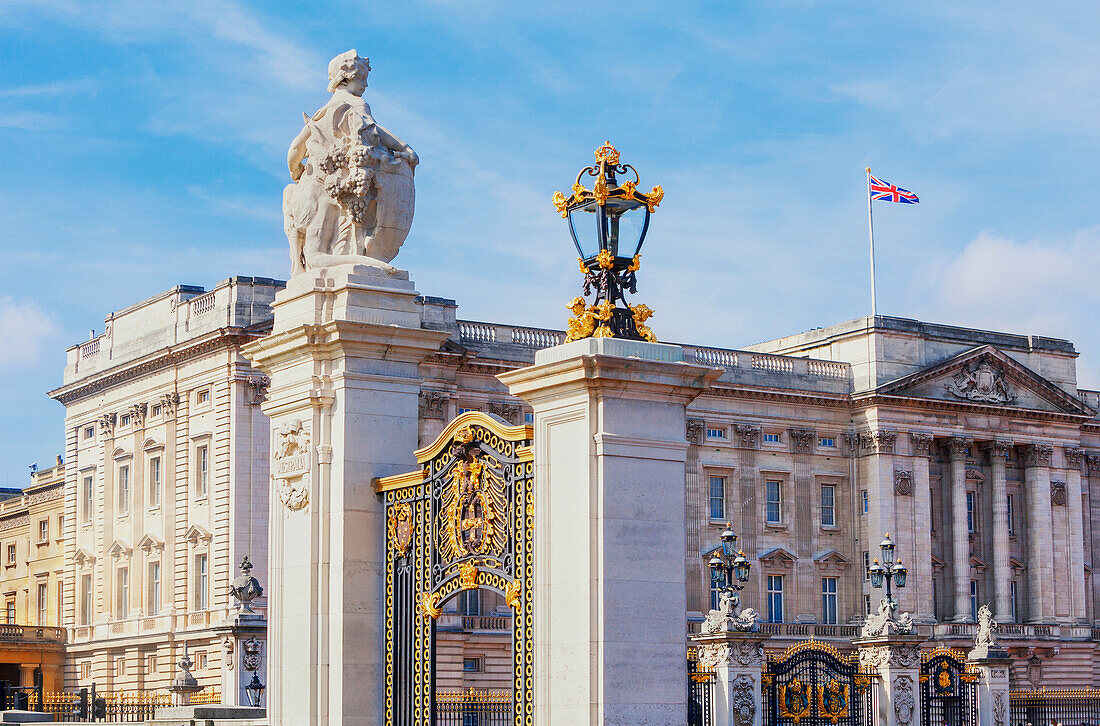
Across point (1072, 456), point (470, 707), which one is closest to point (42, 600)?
point (1072, 456)

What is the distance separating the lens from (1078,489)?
85.0m

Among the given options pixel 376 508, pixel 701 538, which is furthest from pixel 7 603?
pixel 376 508

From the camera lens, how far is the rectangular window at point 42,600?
276ft

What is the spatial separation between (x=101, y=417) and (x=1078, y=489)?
42.6 m

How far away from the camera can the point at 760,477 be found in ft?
257

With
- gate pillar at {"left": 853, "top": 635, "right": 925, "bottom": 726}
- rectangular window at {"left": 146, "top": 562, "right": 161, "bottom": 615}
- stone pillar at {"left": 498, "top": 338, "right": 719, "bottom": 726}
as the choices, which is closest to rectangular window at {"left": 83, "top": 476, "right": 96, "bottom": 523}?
rectangular window at {"left": 146, "top": 562, "right": 161, "bottom": 615}

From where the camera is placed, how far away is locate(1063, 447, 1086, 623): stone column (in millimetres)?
83562

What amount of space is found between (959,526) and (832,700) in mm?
61287

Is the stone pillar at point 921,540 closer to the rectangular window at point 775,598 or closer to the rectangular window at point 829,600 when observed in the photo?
the rectangular window at point 829,600

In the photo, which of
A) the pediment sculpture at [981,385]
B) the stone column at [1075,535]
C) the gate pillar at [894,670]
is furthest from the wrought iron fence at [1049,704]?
the stone column at [1075,535]

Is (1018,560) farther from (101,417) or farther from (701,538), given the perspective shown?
(101,417)

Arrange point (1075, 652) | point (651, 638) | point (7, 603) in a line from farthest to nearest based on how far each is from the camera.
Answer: point (7, 603) < point (1075, 652) < point (651, 638)

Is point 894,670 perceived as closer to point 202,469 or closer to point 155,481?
point 202,469

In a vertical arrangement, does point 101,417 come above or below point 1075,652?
above
